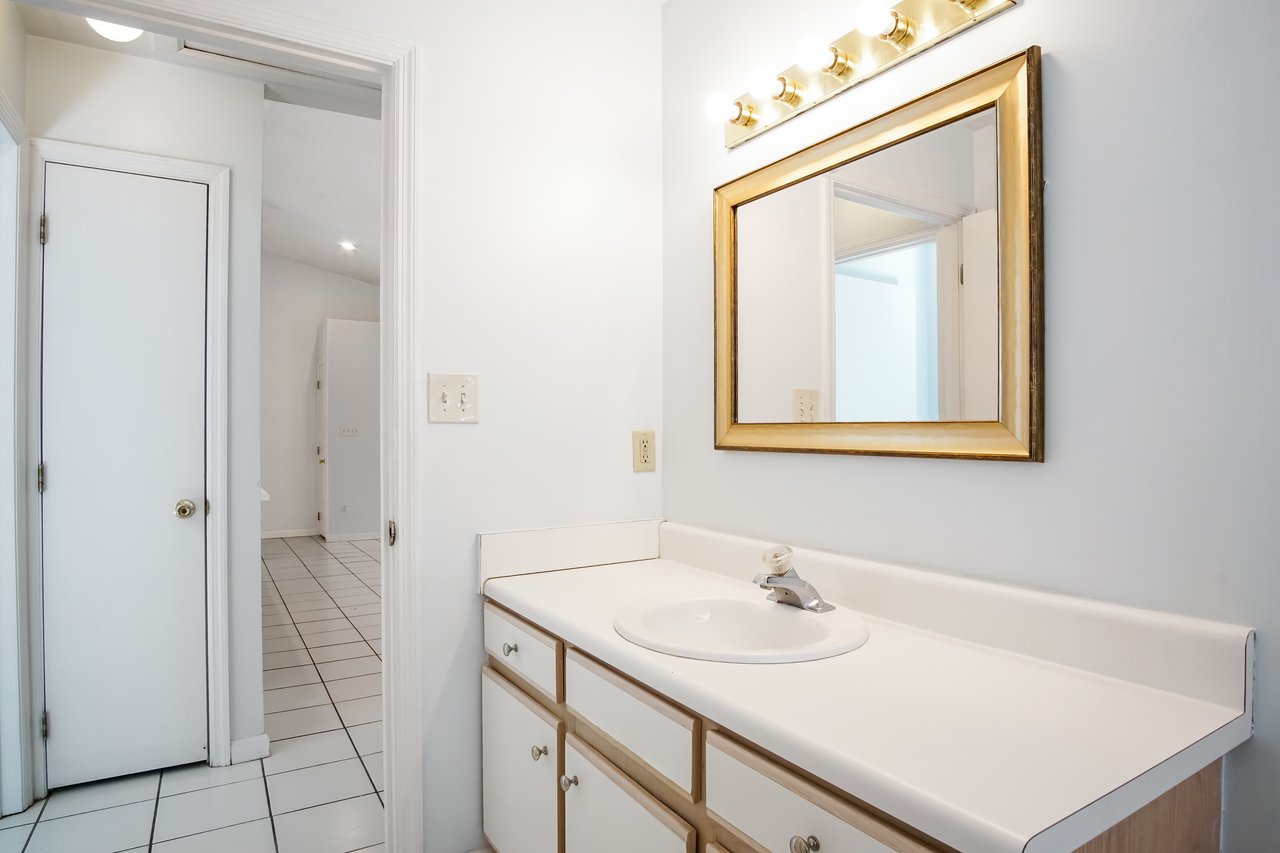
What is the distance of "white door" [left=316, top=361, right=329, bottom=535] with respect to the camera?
665 centimetres

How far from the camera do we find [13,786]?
2.06 meters

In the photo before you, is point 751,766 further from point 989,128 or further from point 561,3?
point 561,3

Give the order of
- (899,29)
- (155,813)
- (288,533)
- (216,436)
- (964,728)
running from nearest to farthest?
(964,728), (899,29), (155,813), (216,436), (288,533)

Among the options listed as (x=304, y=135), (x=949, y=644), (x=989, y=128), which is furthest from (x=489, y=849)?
(x=304, y=135)

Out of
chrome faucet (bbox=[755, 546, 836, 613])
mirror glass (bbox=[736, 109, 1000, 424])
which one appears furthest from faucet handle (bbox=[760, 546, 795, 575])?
mirror glass (bbox=[736, 109, 1000, 424])

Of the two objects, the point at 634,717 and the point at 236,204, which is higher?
the point at 236,204

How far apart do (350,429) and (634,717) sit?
6303mm

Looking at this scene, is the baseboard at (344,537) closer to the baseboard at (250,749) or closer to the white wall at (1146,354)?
the baseboard at (250,749)

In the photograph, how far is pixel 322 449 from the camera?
6.79 metres

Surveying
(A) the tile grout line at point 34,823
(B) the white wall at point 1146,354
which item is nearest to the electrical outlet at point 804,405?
(B) the white wall at point 1146,354

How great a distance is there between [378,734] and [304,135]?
3277 millimetres

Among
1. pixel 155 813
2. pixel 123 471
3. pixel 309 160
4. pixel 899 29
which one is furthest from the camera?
pixel 309 160

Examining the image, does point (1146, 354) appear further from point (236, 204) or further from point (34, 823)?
point (34, 823)

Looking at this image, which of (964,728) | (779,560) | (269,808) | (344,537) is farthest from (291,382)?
(964,728)
